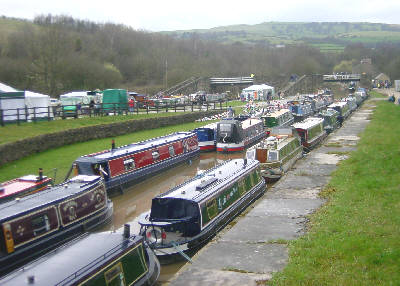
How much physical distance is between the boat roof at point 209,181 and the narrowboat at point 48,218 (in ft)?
8.65

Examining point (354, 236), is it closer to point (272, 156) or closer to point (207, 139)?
point (272, 156)

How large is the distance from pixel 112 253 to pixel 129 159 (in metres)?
12.1

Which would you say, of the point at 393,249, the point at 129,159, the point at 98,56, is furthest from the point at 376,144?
the point at 98,56

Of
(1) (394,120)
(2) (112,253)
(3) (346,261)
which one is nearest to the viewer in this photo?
(2) (112,253)

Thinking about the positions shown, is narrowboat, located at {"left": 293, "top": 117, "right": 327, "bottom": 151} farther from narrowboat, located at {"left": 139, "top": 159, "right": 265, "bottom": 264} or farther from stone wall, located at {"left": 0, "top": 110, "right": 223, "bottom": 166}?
narrowboat, located at {"left": 139, "top": 159, "right": 265, "bottom": 264}

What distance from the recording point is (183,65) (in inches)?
2990

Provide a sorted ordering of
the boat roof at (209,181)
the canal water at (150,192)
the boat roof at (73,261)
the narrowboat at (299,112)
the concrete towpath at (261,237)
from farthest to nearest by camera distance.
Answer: the narrowboat at (299,112), the canal water at (150,192), the boat roof at (209,181), the concrete towpath at (261,237), the boat roof at (73,261)

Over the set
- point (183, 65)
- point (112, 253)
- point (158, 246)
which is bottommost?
point (158, 246)

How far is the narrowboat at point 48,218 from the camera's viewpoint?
11.2 m

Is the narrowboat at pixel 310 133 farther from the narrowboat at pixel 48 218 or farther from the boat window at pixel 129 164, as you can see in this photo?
the narrowboat at pixel 48 218

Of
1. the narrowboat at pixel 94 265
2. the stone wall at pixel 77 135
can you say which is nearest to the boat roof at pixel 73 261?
the narrowboat at pixel 94 265

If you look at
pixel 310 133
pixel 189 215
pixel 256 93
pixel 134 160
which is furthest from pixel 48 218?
pixel 256 93

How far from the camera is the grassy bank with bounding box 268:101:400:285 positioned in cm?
878

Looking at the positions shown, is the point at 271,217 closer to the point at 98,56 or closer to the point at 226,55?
the point at 98,56
